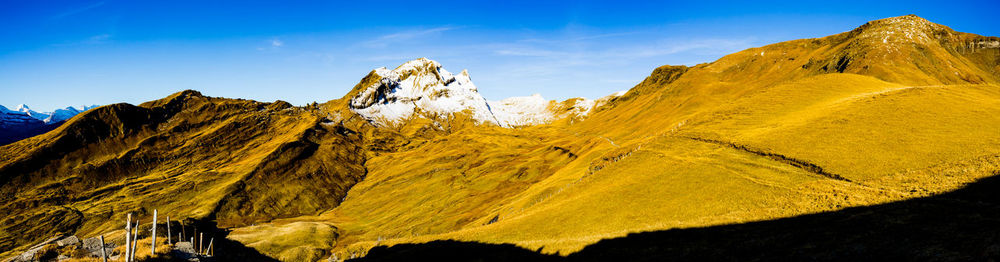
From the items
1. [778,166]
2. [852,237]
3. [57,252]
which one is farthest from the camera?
[778,166]

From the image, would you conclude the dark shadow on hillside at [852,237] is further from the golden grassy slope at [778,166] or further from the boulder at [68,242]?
the boulder at [68,242]

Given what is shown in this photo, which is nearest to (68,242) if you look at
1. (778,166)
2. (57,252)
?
(57,252)

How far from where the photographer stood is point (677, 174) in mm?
60938

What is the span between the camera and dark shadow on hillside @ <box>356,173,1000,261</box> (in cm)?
2308

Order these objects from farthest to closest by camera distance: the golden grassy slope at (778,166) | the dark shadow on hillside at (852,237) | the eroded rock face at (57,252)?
the golden grassy slope at (778,166) < the eroded rock face at (57,252) < the dark shadow on hillside at (852,237)

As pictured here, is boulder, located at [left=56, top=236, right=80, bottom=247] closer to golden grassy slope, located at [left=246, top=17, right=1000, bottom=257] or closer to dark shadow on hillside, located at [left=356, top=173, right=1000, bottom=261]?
golden grassy slope, located at [left=246, top=17, right=1000, bottom=257]

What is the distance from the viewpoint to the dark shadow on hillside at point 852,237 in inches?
909

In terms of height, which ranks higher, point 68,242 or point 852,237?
point 68,242

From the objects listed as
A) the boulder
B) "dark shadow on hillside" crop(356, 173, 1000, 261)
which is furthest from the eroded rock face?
"dark shadow on hillside" crop(356, 173, 1000, 261)

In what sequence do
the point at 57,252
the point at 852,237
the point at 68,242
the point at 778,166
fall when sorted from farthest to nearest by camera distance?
the point at 778,166 → the point at 68,242 → the point at 57,252 → the point at 852,237

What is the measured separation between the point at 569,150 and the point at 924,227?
171 m

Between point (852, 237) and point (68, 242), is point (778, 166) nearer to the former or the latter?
point (852, 237)

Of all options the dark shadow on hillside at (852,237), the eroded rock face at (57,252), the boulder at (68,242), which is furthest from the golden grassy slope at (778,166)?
the boulder at (68,242)

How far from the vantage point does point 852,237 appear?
27.3 m
